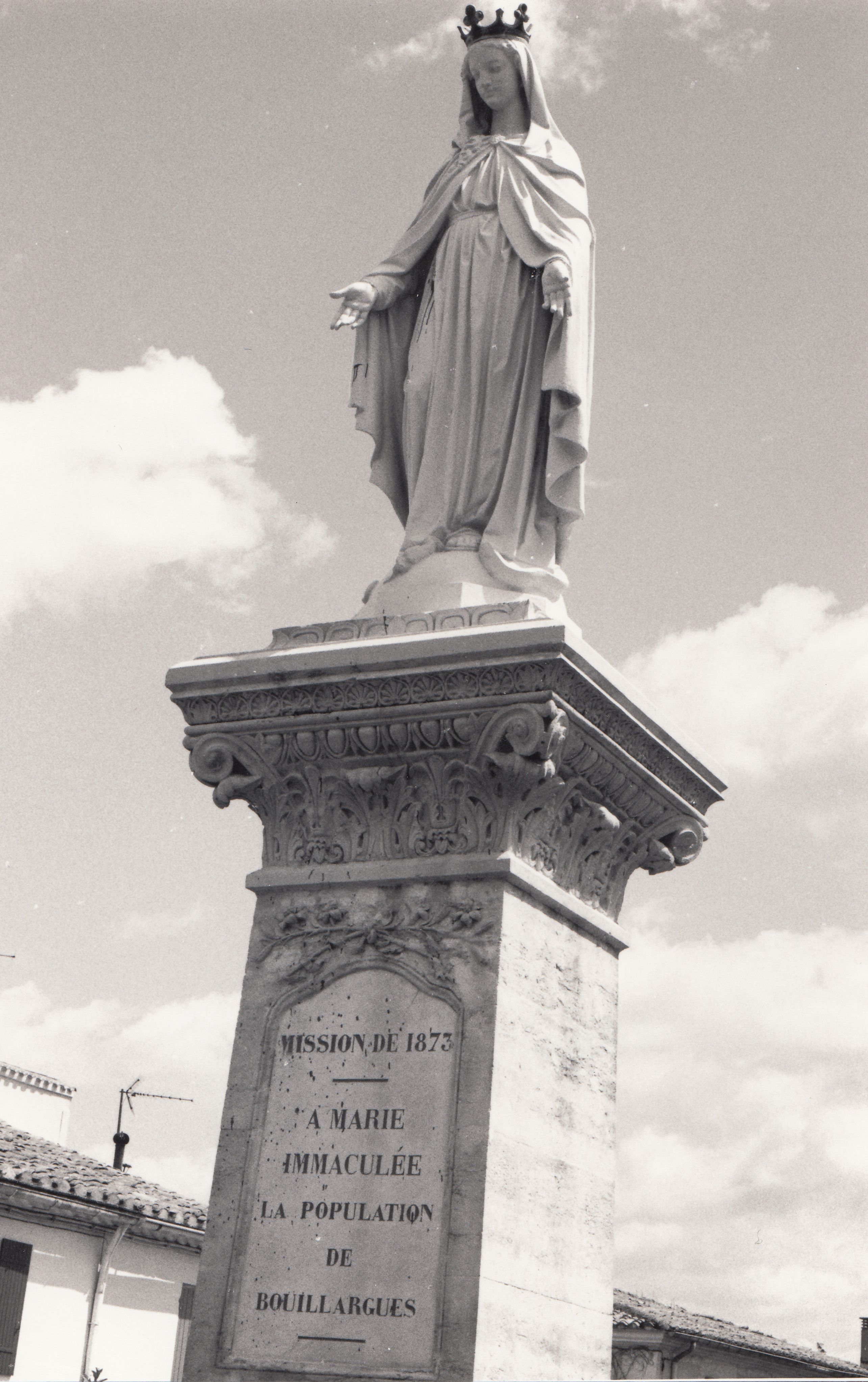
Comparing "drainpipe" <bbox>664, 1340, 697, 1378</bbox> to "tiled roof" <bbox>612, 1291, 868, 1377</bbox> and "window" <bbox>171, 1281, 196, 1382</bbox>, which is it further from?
"window" <bbox>171, 1281, 196, 1382</bbox>

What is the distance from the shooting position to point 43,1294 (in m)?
26.2

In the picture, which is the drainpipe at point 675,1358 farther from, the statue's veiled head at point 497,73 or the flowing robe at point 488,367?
the statue's veiled head at point 497,73

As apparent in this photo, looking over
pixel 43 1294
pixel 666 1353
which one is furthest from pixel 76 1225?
pixel 666 1353

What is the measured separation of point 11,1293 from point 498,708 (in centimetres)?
2083

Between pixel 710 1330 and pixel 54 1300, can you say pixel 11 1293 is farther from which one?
pixel 710 1330

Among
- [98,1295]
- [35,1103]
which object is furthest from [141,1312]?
[35,1103]

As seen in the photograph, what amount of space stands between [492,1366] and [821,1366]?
132 ft

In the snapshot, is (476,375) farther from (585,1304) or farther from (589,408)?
(585,1304)

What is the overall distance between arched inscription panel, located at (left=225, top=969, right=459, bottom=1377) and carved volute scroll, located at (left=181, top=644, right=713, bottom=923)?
2.17 ft

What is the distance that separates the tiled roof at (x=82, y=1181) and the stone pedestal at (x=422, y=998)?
18.5 m

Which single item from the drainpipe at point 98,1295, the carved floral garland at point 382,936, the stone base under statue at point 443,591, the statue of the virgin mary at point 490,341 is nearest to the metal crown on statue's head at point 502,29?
the statue of the virgin mary at point 490,341

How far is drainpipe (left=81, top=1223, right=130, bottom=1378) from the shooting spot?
26984mm

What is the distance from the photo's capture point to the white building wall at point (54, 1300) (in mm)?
26016

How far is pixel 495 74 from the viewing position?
910cm
